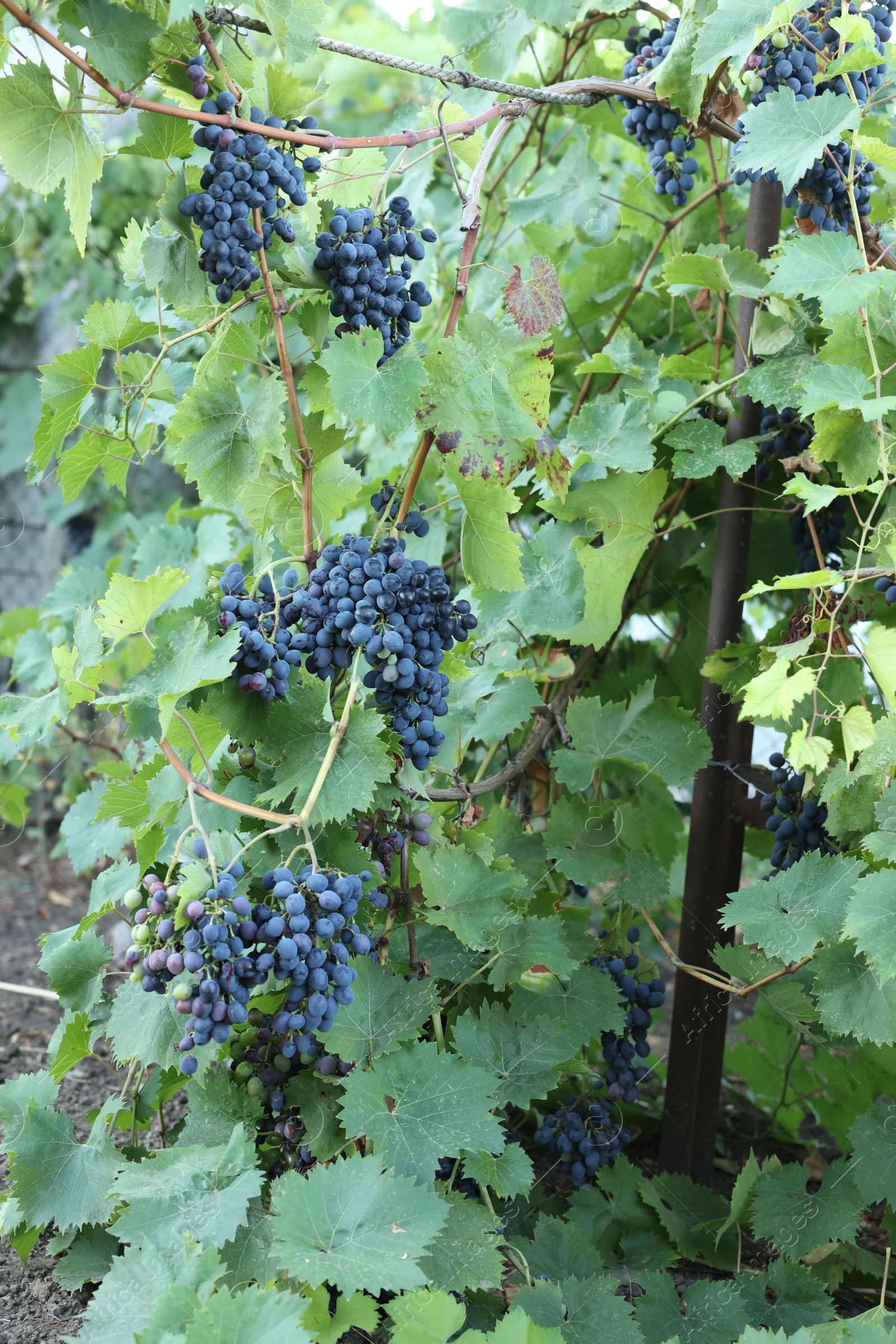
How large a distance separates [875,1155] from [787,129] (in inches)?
47.4

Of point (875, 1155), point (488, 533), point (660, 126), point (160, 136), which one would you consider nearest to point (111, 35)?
point (160, 136)

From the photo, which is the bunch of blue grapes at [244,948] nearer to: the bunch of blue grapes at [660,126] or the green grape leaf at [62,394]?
the green grape leaf at [62,394]

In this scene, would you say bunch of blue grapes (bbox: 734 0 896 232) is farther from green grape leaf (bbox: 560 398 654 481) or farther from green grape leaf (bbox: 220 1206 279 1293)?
green grape leaf (bbox: 220 1206 279 1293)

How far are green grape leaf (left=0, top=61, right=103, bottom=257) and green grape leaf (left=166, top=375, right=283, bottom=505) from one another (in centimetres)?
19

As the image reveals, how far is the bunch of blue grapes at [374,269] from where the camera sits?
1036mm

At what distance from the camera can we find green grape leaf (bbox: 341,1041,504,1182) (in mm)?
1010

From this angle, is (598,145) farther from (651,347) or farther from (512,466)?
(512,466)

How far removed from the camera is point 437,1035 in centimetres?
119

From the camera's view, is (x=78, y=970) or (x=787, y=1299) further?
(x=78, y=970)

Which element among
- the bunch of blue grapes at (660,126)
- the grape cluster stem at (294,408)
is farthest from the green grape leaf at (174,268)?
the bunch of blue grapes at (660,126)

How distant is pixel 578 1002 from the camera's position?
1.33 meters

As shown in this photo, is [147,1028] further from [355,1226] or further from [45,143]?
[45,143]

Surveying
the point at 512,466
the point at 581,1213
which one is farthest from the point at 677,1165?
the point at 512,466

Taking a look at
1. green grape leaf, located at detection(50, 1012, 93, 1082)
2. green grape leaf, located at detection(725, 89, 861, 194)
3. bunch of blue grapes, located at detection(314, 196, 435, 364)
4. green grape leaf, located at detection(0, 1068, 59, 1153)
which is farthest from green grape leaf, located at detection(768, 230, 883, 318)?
green grape leaf, located at detection(0, 1068, 59, 1153)
